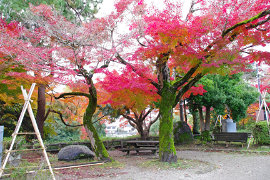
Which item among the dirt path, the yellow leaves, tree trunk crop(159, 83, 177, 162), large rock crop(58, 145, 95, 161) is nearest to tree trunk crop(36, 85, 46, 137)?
large rock crop(58, 145, 95, 161)

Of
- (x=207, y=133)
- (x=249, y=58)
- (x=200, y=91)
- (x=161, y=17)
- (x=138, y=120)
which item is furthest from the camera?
(x=138, y=120)

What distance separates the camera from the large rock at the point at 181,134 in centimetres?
1479

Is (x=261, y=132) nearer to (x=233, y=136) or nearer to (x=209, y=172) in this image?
(x=233, y=136)

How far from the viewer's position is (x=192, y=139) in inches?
592

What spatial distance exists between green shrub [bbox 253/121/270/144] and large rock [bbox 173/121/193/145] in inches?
167

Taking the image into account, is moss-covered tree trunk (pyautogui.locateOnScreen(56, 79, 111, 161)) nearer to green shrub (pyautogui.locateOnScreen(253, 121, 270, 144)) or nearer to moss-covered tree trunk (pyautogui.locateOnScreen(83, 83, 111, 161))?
moss-covered tree trunk (pyautogui.locateOnScreen(83, 83, 111, 161))

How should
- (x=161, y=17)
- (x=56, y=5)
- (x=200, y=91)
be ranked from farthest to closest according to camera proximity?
(x=200, y=91)
(x=56, y=5)
(x=161, y=17)

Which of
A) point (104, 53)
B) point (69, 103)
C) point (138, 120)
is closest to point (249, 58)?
point (104, 53)

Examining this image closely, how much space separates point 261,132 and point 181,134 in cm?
490

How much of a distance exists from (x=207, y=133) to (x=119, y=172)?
9.07 metres

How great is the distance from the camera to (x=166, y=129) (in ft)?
27.8

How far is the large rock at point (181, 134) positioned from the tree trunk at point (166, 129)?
657 cm

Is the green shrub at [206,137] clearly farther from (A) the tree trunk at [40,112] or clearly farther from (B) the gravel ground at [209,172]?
(A) the tree trunk at [40,112]

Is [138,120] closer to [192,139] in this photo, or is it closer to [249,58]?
[192,139]
